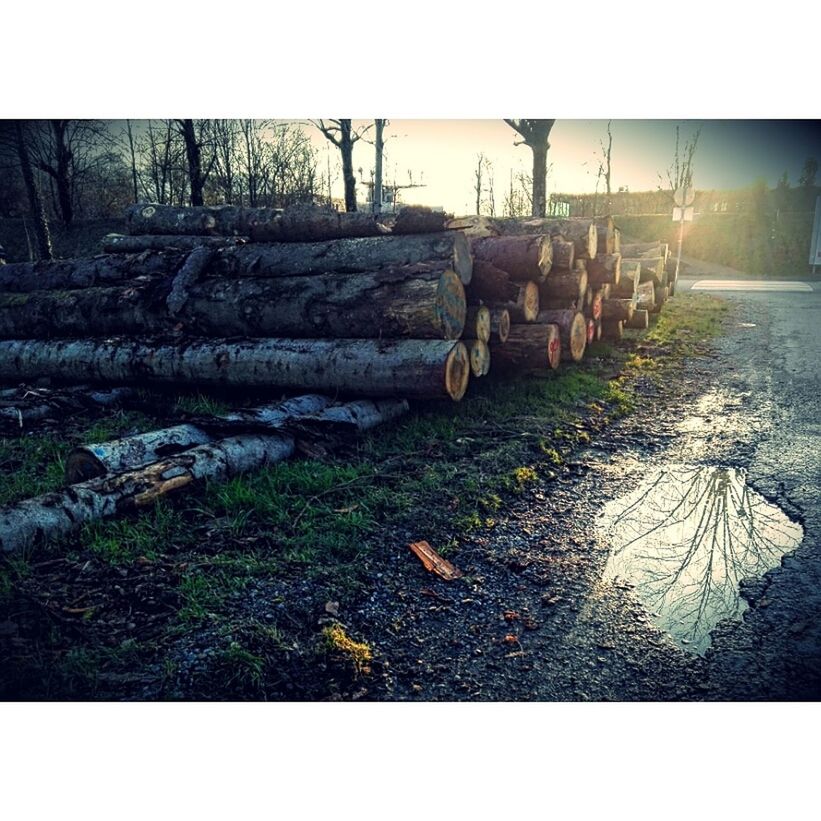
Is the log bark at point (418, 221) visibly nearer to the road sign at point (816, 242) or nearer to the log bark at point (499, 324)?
the log bark at point (499, 324)

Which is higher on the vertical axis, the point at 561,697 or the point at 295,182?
the point at 295,182

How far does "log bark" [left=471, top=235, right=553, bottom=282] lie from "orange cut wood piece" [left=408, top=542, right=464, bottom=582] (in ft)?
11.6

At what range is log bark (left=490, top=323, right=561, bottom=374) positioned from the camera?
17.6ft

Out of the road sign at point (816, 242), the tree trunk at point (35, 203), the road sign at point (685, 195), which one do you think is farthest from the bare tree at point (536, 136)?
the tree trunk at point (35, 203)

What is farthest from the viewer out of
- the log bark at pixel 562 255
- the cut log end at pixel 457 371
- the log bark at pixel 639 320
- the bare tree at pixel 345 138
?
the log bark at pixel 639 320

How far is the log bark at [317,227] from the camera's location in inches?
201

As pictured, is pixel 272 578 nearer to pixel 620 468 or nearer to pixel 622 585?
pixel 622 585

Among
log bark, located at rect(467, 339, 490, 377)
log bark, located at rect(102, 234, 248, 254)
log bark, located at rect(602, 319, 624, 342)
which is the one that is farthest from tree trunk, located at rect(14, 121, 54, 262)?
log bark, located at rect(602, 319, 624, 342)

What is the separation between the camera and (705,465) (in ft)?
12.6

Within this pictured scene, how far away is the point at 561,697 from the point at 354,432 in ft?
8.08

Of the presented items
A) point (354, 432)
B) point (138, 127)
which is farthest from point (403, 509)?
point (138, 127)

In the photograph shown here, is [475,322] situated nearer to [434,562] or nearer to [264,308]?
[264,308]

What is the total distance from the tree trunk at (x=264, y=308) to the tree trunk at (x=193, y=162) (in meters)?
0.82

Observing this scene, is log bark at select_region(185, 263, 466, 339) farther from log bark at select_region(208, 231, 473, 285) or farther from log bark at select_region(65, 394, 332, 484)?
log bark at select_region(65, 394, 332, 484)
